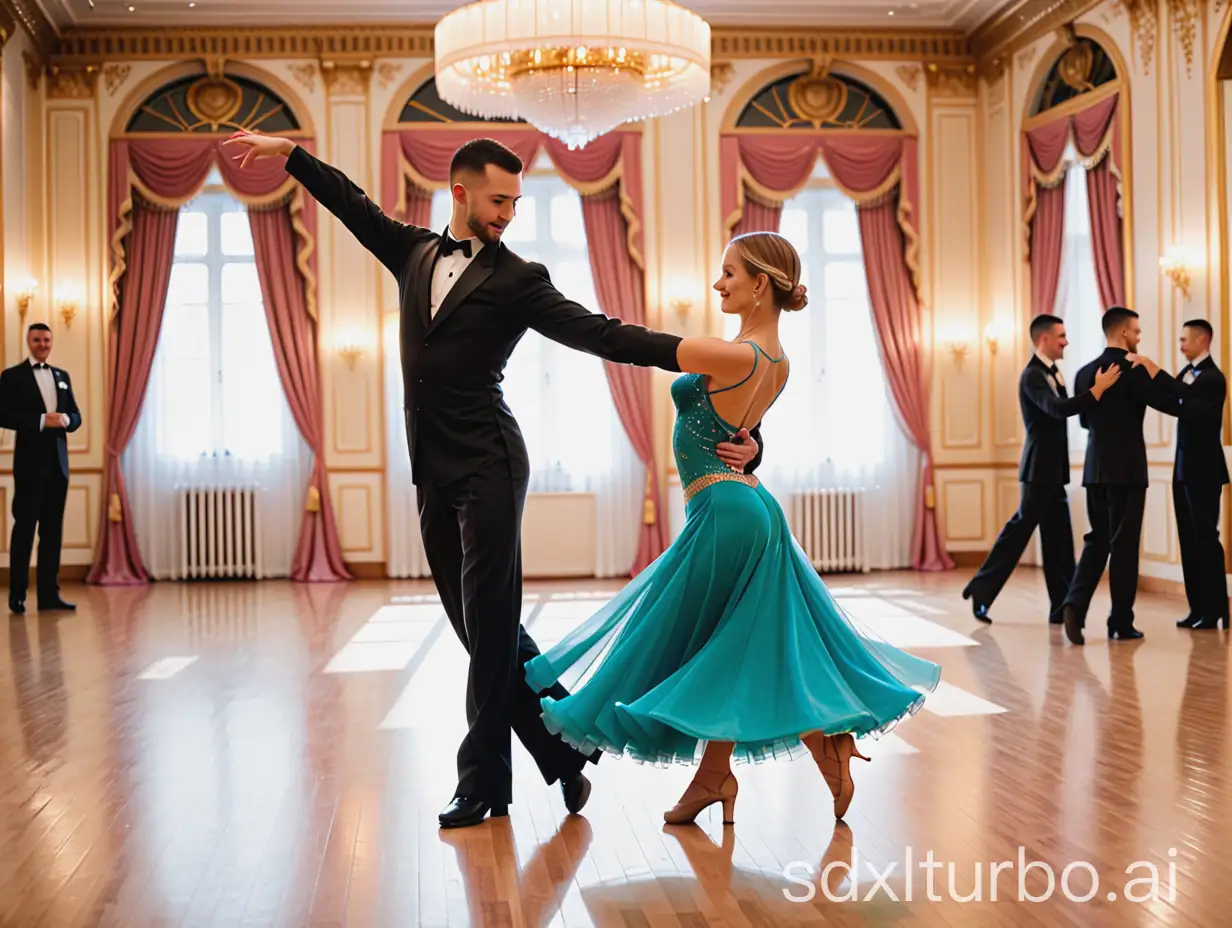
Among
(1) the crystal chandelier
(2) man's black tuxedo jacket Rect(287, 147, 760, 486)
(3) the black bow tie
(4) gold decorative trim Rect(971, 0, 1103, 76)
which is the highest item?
(4) gold decorative trim Rect(971, 0, 1103, 76)

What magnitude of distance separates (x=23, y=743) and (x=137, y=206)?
6726 mm

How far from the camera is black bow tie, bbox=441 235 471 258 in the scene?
319cm

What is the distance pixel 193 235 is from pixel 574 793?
7.96m

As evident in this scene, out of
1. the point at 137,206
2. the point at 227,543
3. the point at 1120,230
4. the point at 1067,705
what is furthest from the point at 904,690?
the point at 137,206

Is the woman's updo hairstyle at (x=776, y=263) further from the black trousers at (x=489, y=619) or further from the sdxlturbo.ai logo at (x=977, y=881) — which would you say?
the sdxlturbo.ai logo at (x=977, y=881)

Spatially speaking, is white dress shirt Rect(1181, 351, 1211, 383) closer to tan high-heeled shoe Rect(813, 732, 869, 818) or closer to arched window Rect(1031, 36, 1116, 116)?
arched window Rect(1031, 36, 1116, 116)

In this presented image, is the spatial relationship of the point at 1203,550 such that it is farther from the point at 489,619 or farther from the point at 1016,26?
the point at 1016,26

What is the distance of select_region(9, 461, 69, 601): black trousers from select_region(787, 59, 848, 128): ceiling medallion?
19.8ft

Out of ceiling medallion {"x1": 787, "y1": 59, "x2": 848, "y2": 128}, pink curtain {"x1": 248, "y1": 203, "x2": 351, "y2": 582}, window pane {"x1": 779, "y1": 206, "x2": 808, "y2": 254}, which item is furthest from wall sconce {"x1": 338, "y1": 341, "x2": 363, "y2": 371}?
ceiling medallion {"x1": 787, "y1": 59, "x2": 848, "y2": 128}

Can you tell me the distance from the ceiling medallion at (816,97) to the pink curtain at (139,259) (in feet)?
12.4

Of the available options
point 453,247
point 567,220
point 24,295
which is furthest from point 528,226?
point 453,247

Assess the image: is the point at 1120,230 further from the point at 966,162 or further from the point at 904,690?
the point at 904,690

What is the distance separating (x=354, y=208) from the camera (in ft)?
10.9

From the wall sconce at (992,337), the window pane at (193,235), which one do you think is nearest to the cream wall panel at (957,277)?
the wall sconce at (992,337)
